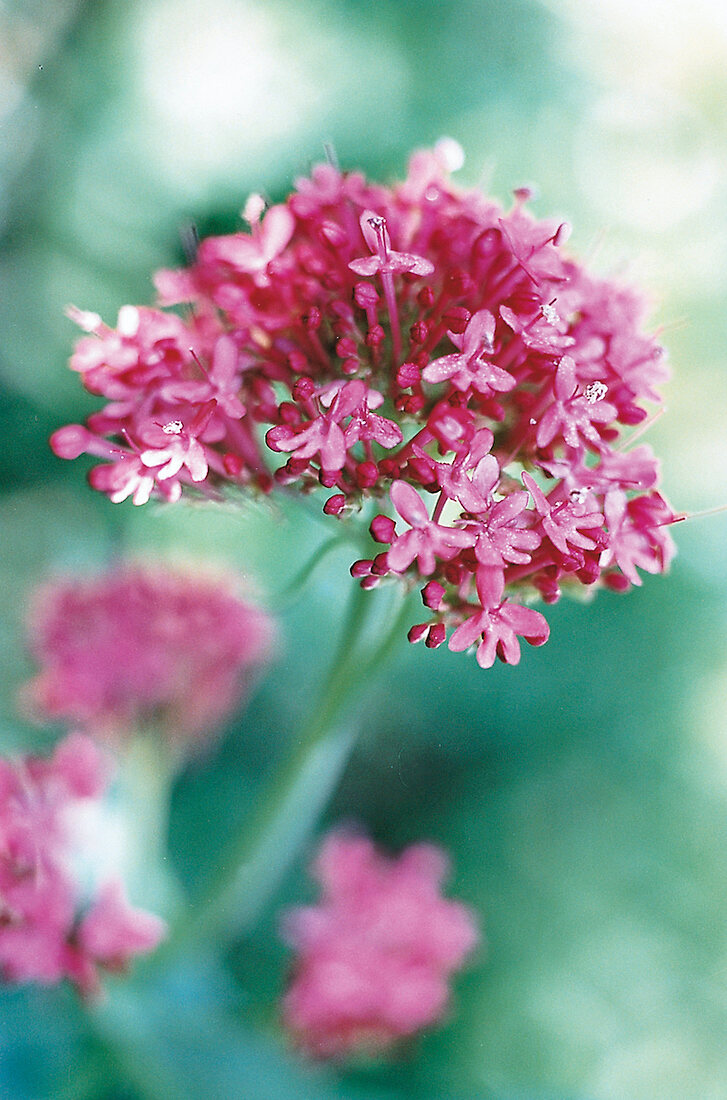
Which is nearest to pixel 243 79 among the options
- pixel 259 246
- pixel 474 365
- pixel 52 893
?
pixel 259 246

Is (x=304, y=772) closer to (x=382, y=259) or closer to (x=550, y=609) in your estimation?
(x=382, y=259)

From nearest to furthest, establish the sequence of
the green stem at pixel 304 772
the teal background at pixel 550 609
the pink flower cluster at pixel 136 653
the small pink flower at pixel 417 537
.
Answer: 1. the small pink flower at pixel 417 537
2. the green stem at pixel 304 772
3. the pink flower cluster at pixel 136 653
4. the teal background at pixel 550 609

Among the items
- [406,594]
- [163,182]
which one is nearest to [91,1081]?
[406,594]

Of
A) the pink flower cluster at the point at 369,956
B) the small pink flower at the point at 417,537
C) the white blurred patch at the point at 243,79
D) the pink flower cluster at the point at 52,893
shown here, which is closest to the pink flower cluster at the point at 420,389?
the small pink flower at the point at 417,537

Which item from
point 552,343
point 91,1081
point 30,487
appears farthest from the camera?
point 30,487

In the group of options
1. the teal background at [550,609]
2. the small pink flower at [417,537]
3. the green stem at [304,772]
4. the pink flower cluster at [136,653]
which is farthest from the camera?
the teal background at [550,609]

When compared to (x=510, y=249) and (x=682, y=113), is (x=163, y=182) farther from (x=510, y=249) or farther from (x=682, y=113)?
(x=510, y=249)

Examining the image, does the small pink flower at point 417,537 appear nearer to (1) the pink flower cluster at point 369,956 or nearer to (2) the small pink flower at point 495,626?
(2) the small pink flower at point 495,626
